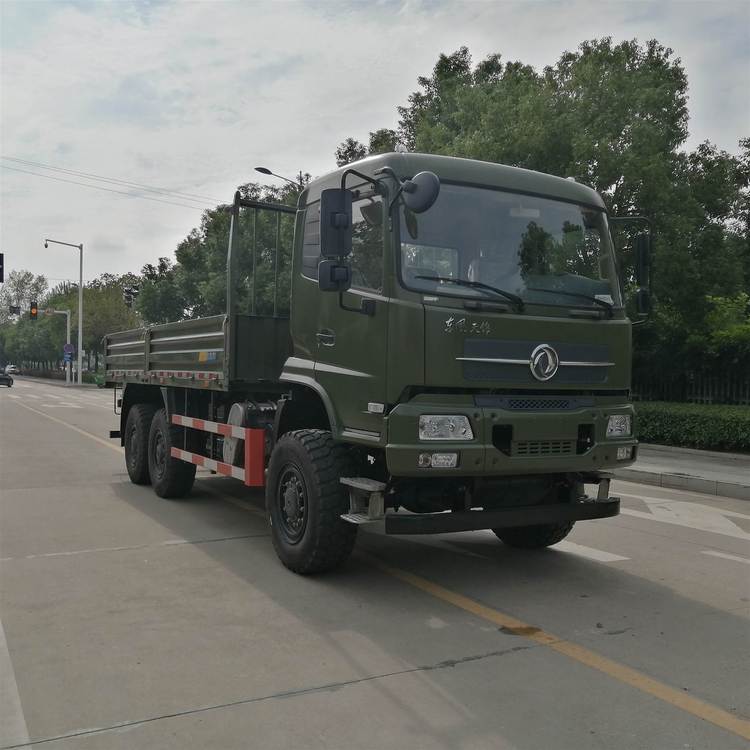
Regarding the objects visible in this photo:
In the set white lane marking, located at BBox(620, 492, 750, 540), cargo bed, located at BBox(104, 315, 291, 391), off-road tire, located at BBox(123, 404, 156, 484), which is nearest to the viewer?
cargo bed, located at BBox(104, 315, 291, 391)

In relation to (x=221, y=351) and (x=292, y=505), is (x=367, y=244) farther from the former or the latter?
(x=221, y=351)

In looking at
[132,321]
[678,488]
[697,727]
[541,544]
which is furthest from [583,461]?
[132,321]

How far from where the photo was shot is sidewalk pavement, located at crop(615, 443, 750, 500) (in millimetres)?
10469

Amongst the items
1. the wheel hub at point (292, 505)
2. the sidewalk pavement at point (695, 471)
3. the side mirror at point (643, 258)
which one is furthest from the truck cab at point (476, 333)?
the sidewalk pavement at point (695, 471)

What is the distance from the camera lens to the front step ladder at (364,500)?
5.12 m

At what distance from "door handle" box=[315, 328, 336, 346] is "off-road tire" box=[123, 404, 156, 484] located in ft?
14.9

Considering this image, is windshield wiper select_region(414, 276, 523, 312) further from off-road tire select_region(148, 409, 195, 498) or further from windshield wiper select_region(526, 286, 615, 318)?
off-road tire select_region(148, 409, 195, 498)

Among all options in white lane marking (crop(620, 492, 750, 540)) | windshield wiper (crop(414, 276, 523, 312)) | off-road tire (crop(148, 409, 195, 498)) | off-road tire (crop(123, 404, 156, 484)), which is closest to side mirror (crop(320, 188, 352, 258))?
windshield wiper (crop(414, 276, 523, 312))

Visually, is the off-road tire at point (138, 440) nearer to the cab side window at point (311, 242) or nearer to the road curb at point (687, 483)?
the cab side window at point (311, 242)

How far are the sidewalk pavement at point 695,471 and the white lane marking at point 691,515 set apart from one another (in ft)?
3.62

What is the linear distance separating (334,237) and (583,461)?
87.4 inches

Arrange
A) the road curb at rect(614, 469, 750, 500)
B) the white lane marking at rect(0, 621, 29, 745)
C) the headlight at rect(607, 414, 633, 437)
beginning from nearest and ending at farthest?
1. the white lane marking at rect(0, 621, 29, 745)
2. the headlight at rect(607, 414, 633, 437)
3. the road curb at rect(614, 469, 750, 500)

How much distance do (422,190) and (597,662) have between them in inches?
113

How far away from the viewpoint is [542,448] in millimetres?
5281
